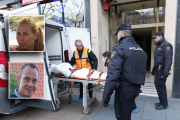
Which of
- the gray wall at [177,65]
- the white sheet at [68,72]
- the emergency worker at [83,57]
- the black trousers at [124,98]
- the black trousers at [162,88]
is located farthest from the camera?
the gray wall at [177,65]

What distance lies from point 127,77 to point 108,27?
4.86 metres

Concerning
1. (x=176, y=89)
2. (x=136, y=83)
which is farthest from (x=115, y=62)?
(x=176, y=89)

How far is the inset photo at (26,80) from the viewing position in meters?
2.97

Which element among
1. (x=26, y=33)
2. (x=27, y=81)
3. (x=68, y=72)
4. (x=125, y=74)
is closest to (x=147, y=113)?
(x=125, y=74)

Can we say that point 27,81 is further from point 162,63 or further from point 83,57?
point 162,63

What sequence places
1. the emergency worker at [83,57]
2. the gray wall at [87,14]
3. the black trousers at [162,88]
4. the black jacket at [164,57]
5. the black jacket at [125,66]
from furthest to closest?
1. the gray wall at [87,14]
2. the emergency worker at [83,57]
3. the black trousers at [162,88]
4. the black jacket at [164,57]
5. the black jacket at [125,66]

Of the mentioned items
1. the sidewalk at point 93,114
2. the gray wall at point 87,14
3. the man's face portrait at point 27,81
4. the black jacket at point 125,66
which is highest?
the gray wall at point 87,14

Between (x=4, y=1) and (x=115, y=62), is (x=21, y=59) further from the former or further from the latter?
(x=4, y=1)

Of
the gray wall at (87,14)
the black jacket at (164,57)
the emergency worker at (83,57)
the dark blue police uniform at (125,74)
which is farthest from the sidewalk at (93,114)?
the gray wall at (87,14)

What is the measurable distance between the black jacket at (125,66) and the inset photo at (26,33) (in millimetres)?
1590

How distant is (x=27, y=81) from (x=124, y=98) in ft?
6.46

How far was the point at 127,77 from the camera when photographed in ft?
7.07

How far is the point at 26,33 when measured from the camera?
9.54 ft

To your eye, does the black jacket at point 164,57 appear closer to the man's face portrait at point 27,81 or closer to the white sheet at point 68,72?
the white sheet at point 68,72
